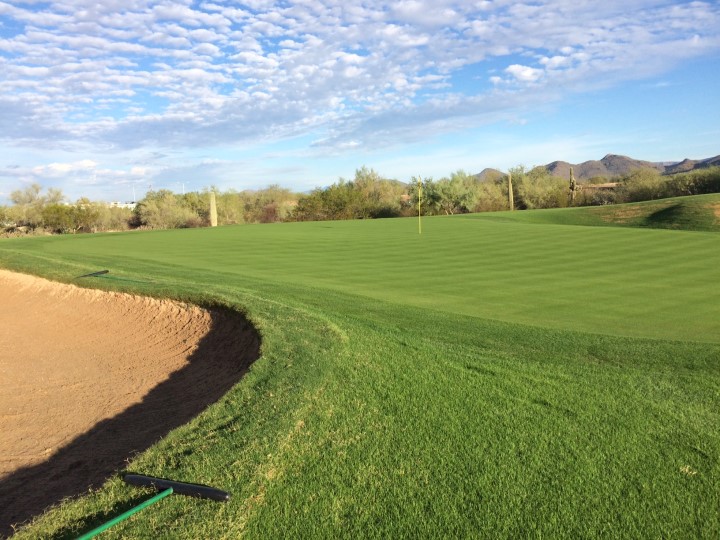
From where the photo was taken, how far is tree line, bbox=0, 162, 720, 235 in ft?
173

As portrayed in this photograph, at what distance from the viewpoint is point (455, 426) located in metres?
4.40

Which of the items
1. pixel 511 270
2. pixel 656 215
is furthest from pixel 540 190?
pixel 511 270

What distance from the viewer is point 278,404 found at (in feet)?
16.0

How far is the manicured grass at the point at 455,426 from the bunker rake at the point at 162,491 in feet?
0.22

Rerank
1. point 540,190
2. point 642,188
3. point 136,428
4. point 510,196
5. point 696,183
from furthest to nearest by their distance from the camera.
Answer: point 540,190, point 510,196, point 642,188, point 696,183, point 136,428

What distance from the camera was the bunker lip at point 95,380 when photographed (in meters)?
5.08

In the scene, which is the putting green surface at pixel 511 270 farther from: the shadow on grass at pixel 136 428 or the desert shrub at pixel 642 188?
the desert shrub at pixel 642 188

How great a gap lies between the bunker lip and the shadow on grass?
16 millimetres

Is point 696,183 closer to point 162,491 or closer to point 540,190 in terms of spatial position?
point 540,190

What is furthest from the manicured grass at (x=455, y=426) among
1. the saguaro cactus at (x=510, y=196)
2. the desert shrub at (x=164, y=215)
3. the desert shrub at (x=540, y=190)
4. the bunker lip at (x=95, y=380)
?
the desert shrub at (x=540, y=190)

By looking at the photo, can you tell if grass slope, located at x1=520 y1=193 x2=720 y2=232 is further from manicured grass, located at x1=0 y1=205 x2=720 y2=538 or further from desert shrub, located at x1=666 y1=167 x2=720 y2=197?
manicured grass, located at x1=0 y1=205 x2=720 y2=538

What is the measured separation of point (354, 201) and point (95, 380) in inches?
2449

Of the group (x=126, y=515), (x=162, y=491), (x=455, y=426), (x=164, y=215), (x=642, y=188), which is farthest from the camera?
(x=164, y=215)

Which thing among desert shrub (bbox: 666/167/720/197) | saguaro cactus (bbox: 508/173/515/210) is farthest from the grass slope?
saguaro cactus (bbox: 508/173/515/210)
